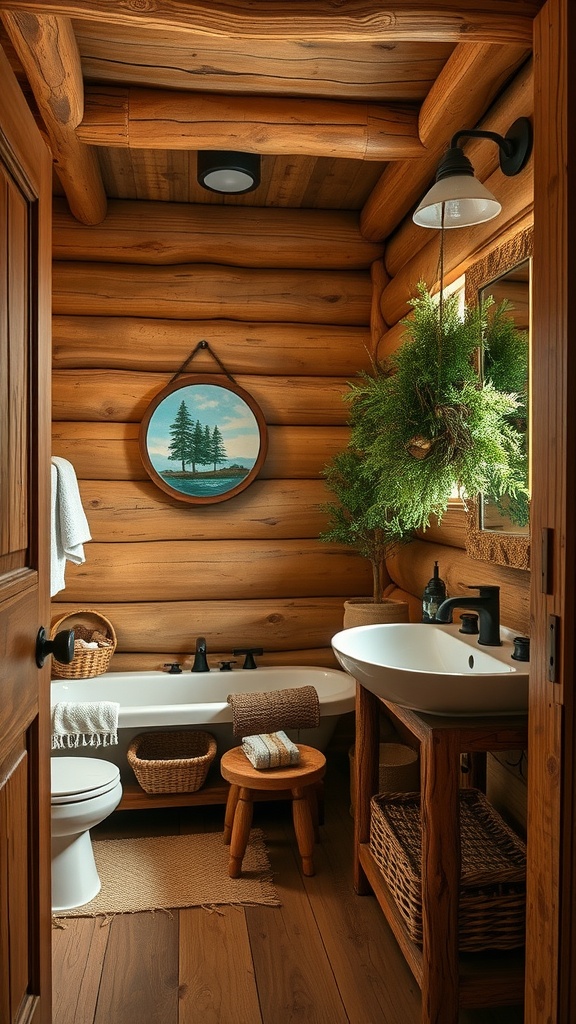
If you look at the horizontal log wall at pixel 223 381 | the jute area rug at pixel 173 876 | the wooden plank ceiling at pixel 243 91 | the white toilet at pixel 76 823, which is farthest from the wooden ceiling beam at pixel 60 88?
the jute area rug at pixel 173 876

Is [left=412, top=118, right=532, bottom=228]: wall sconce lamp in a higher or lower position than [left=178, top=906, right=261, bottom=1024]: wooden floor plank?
higher

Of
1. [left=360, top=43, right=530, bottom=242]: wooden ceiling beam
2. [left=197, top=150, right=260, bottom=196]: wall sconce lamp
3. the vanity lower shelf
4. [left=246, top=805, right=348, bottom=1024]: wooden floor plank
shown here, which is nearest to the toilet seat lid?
[left=246, top=805, right=348, bottom=1024]: wooden floor plank

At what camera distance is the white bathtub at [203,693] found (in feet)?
10.6

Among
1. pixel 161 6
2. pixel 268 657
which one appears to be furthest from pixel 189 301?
pixel 161 6

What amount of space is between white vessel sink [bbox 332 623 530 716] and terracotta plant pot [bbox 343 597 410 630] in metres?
0.77

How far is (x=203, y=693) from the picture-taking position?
3758 millimetres

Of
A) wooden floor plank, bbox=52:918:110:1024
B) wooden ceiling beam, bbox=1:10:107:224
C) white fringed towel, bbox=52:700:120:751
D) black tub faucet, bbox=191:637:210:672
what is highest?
wooden ceiling beam, bbox=1:10:107:224

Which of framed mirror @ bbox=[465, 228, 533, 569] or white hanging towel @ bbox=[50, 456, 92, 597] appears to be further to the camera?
white hanging towel @ bbox=[50, 456, 92, 597]

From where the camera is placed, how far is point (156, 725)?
3.12 metres

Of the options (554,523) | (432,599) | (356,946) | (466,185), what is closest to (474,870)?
(356,946)

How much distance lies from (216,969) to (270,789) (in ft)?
2.03

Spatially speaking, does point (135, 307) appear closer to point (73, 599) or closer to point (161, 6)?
A: point (73, 599)

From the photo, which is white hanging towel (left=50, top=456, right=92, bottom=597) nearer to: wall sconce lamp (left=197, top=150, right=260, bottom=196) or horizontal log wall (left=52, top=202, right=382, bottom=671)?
horizontal log wall (left=52, top=202, right=382, bottom=671)

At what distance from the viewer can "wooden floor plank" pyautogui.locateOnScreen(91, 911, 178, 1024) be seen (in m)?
2.08
